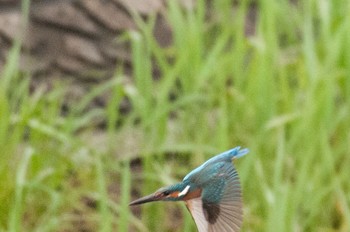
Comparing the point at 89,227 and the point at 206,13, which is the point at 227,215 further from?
the point at 206,13

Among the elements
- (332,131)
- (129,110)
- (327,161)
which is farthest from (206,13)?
(327,161)

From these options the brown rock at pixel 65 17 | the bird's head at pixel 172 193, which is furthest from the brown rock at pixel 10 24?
the bird's head at pixel 172 193

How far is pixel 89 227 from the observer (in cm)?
203

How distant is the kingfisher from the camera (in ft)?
0.72

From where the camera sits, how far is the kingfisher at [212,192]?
8.7 inches

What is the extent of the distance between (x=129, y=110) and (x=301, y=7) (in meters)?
0.71

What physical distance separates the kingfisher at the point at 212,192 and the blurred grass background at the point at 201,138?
1.30 m

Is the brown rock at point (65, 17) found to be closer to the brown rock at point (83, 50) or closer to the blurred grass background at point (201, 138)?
the brown rock at point (83, 50)

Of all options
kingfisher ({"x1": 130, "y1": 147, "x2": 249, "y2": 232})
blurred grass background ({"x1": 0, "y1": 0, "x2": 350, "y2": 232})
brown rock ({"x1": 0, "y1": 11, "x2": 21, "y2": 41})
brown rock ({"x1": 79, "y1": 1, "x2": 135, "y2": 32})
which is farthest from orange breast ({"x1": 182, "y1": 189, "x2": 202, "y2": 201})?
brown rock ({"x1": 79, "y1": 1, "x2": 135, "y2": 32})

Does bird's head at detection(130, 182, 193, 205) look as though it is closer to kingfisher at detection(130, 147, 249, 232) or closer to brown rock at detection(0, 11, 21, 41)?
kingfisher at detection(130, 147, 249, 232)

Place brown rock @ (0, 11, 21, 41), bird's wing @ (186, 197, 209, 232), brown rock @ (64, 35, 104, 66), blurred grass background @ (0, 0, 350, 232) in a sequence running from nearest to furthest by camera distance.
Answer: bird's wing @ (186, 197, 209, 232), blurred grass background @ (0, 0, 350, 232), brown rock @ (0, 11, 21, 41), brown rock @ (64, 35, 104, 66)

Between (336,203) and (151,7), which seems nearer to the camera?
(336,203)

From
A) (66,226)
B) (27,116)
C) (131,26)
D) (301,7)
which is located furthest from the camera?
(301,7)

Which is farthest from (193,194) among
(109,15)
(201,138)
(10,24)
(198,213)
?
(109,15)
